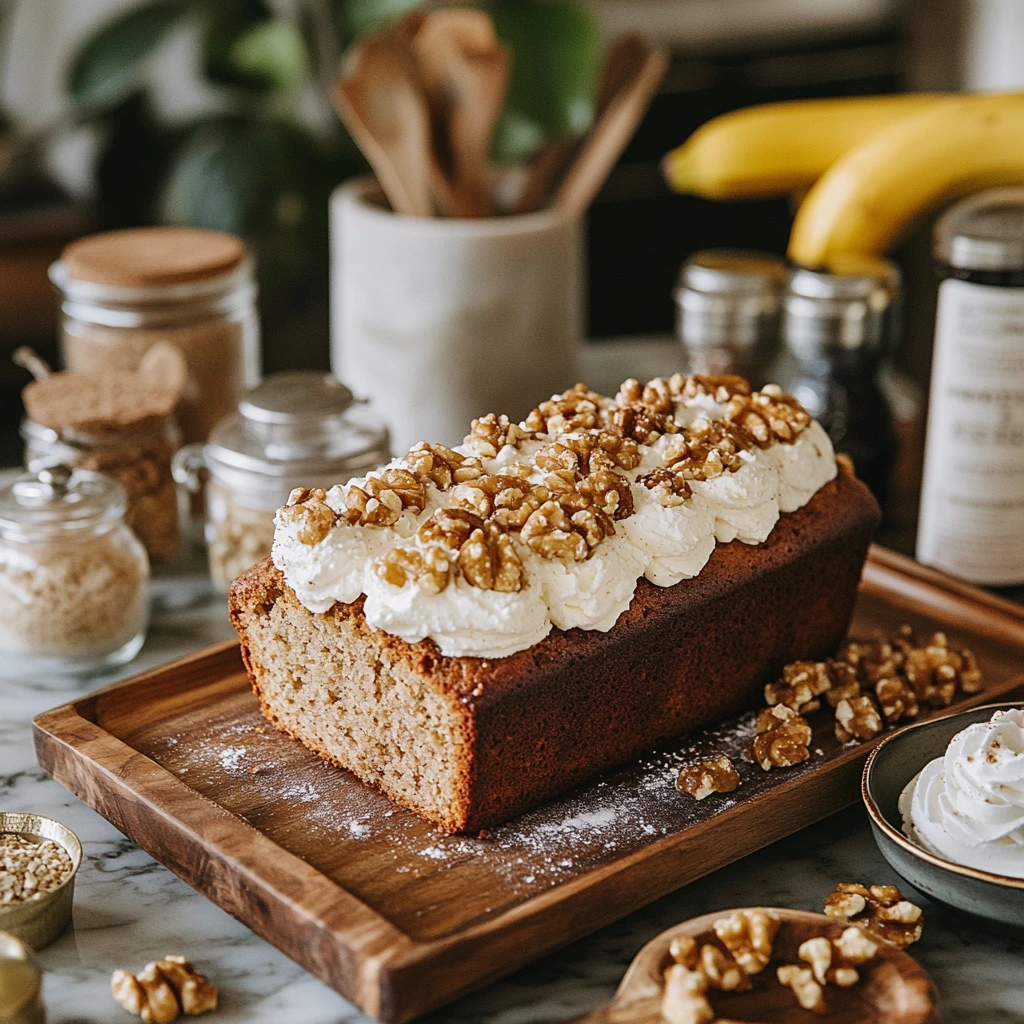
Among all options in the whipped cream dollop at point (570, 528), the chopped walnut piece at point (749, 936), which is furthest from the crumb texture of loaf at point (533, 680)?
the chopped walnut piece at point (749, 936)

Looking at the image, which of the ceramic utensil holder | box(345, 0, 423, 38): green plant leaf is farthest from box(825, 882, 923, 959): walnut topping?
box(345, 0, 423, 38): green plant leaf

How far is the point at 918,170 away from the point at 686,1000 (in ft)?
5.17

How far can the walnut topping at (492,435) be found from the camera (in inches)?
58.1

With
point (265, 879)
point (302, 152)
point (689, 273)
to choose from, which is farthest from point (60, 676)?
point (302, 152)

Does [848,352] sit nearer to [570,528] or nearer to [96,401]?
[570,528]

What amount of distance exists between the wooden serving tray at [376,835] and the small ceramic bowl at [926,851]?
2.2 inches

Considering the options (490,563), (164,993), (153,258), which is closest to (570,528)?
(490,563)

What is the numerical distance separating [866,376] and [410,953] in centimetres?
120

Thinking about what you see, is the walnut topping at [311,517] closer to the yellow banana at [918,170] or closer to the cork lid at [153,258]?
the cork lid at [153,258]

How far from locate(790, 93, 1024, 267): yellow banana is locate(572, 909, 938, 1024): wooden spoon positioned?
4.38 feet

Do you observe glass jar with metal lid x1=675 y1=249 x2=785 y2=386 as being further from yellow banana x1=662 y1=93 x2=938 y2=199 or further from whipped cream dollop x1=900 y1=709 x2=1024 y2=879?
whipped cream dollop x1=900 y1=709 x2=1024 y2=879

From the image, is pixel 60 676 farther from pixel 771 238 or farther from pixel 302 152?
pixel 771 238

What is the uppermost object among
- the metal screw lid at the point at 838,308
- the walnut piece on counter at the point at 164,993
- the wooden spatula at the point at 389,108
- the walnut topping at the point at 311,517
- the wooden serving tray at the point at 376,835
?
the wooden spatula at the point at 389,108

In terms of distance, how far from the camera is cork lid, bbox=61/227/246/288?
79.0 inches
